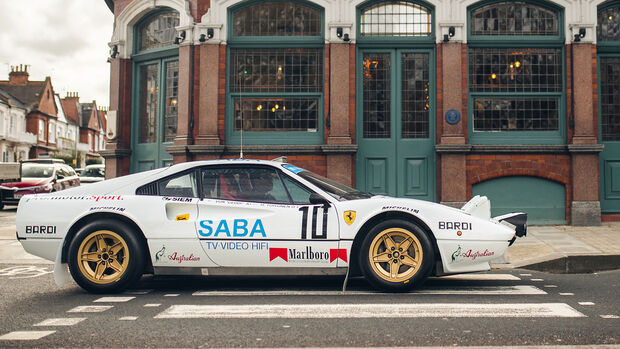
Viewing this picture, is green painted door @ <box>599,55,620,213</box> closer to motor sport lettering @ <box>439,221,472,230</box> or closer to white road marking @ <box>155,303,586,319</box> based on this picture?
motor sport lettering @ <box>439,221,472,230</box>

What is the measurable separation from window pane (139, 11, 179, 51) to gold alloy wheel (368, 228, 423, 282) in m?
9.20

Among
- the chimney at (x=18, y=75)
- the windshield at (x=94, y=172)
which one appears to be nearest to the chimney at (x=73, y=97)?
the chimney at (x=18, y=75)

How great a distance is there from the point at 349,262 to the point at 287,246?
627mm

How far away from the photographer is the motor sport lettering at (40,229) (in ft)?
18.4

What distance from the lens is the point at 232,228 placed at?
18.1ft

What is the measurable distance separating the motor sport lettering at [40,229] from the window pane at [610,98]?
10926mm

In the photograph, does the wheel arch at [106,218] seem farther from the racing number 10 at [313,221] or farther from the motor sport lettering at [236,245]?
the racing number 10 at [313,221]

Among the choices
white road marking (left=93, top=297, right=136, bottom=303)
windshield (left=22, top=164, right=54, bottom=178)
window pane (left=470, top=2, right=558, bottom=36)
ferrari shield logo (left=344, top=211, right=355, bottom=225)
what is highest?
window pane (left=470, top=2, right=558, bottom=36)

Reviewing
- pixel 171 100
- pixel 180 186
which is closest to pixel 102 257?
pixel 180 186

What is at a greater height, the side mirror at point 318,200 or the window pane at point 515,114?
the window pane at point 515,114

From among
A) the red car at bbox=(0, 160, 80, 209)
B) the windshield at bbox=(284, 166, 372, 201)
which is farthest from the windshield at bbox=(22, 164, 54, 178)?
the windshield at bbox=(284, 166, 372, 201)

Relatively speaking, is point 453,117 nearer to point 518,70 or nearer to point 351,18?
point 518,70

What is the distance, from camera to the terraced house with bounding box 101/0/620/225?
11.5 meters

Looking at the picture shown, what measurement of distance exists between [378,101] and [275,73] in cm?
233
